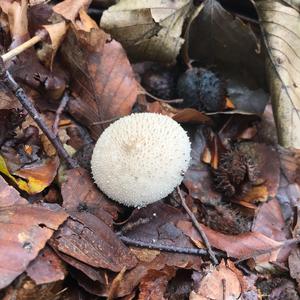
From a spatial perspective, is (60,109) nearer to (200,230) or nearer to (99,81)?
(99,81)

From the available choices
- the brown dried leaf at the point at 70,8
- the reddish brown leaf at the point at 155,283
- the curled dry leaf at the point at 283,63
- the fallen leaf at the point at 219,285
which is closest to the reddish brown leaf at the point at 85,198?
the reddish brown leaf at the point at 155,283

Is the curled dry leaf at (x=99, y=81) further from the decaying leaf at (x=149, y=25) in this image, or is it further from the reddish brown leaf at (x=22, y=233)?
the reddish brown leaf at (x=22, y=233)

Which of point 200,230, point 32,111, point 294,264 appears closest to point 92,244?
point 200,230

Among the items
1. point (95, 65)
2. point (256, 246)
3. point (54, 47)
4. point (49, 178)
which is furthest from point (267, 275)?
point (54, 47)

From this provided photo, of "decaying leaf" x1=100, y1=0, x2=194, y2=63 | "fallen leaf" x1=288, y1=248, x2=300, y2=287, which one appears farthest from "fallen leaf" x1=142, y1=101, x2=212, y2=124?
"fallen leaf" x1=288, y1=248, x2=300, y2=287

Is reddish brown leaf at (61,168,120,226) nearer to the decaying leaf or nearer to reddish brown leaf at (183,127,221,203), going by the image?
reddish brown leaf at (183,127,221,203)

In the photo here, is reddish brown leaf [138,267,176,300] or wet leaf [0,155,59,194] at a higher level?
wet leaf [0,155,59,194]

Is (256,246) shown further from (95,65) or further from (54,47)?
(54,47)
